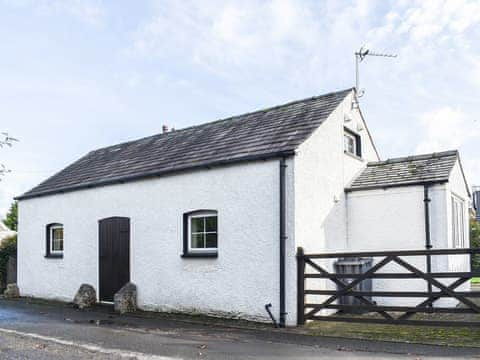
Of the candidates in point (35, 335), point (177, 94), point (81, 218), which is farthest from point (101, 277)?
point (177, 94)

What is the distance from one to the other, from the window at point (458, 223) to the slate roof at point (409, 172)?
3.75ft

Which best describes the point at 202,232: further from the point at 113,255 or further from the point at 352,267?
the point at 352,267

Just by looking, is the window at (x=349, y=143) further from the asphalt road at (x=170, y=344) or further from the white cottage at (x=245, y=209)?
the asphalt road at (x=170, y=344)

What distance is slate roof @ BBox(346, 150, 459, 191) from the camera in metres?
12.0

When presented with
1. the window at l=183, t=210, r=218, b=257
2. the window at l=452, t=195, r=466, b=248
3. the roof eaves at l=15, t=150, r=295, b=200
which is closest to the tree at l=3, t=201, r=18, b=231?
the roof eaves at l=15, t=150, r=295, b=200

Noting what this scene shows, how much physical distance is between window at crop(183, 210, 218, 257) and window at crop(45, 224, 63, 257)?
6.15 metres

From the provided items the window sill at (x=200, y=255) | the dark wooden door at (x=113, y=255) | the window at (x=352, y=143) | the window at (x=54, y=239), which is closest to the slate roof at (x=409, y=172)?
the window at (x=352, y=143)

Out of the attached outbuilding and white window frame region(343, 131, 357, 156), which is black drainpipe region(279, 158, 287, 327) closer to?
the attached outbuilding

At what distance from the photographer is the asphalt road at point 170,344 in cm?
728

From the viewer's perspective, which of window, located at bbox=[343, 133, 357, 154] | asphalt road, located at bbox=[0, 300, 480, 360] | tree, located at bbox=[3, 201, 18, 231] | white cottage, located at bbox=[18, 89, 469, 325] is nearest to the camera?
asphalt road, located at bbox=[0, 300, 480, 360]

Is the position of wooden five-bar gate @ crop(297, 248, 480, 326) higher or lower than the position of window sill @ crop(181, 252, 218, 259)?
lower

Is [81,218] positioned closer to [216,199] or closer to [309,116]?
[216,199]

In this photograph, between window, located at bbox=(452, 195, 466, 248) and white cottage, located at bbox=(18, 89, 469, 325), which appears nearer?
white cottage, located at bbox=(18, 89, 469, 325)

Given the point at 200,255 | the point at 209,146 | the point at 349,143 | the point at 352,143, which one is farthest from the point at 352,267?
the point at 209,146
